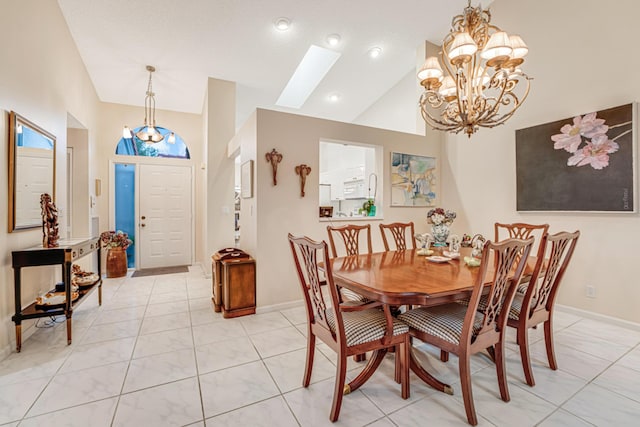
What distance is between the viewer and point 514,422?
158cm

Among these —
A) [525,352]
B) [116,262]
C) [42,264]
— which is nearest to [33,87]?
[42,264]

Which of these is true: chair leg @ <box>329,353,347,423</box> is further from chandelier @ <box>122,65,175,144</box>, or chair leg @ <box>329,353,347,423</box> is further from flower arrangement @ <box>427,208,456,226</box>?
chandelier @ <box>122,65,175,144</box>

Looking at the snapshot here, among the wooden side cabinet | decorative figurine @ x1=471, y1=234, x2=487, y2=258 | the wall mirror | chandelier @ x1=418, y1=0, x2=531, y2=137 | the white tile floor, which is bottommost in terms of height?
the white tile floor

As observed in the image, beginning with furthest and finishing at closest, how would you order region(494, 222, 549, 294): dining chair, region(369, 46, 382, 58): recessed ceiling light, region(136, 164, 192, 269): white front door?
region(136, 164, 192, 269): white front door < region(369, 46, 382, 58): recessed ceiling light < region(494, 222, 549, 294): dining chair

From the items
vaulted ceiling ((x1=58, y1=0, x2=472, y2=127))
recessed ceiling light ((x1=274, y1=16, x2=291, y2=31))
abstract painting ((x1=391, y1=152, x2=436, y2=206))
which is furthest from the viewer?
abstract painting ((x1=391, y1=152, x2=436, y2=206))

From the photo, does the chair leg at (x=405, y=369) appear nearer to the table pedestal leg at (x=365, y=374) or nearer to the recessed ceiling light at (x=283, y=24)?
the table pedestal leg at (x=365, y=374)

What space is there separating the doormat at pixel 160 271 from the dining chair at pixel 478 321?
4646 mm

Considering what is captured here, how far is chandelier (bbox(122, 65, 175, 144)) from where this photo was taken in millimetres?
4469

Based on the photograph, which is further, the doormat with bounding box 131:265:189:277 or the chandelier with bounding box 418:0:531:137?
the doormat with bounding box 131:265:189:277

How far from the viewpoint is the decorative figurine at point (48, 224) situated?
2.71m

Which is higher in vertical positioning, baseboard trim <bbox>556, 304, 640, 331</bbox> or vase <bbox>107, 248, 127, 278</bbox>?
vase <bbox>107, 248, 127, 278</bbox>

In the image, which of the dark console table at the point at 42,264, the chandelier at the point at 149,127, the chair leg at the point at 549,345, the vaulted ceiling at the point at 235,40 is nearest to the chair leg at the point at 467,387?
the chair leg at the point at 549,345

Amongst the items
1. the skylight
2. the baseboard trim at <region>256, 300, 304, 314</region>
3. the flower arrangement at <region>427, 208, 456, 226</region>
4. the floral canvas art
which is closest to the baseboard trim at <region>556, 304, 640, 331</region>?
the floral canvas art

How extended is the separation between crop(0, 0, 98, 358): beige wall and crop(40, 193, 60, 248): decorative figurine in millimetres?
120
